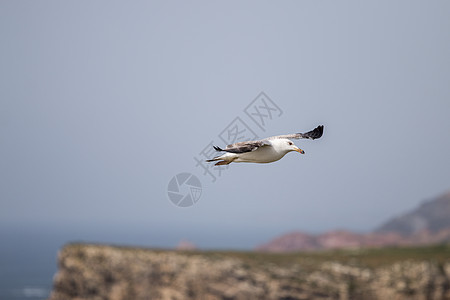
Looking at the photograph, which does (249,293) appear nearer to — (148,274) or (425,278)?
(148,274)

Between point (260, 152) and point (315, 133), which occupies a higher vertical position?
point (315, 133)

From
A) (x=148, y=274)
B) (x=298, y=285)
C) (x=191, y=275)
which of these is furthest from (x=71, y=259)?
(x=298, y=285)

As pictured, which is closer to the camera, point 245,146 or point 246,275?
point 245,146

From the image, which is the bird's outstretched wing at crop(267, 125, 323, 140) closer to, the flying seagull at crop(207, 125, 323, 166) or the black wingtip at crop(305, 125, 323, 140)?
the black wingtip at crop(305, 125, 323, 140)

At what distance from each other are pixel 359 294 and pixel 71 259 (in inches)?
1611

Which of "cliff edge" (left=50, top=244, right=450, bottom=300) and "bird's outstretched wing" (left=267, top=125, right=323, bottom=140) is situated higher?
"bird's outstretched wing" (left=267, top=125, right=323, bottom=140)

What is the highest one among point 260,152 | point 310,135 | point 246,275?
point 310,135

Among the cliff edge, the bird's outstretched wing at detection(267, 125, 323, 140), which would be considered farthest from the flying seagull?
the cliff edge

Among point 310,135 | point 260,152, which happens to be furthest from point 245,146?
point 310,135

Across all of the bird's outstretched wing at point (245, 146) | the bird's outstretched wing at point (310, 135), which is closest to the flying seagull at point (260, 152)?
the bird's outstretched wing at point (245, 146)

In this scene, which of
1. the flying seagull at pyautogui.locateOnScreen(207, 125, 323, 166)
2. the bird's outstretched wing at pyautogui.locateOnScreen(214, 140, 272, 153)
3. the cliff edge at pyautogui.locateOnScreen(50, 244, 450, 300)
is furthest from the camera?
the cliff edge at pyautogui.locateOnScreen(50, 244, 450, 300)

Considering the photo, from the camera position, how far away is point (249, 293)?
81.2m

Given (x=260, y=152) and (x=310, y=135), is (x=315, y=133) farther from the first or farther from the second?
(x=260, y=152)

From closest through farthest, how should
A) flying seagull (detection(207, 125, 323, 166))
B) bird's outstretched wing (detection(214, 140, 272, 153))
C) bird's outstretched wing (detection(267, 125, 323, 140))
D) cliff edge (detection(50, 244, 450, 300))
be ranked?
bird's outstretched wing (detection(214, 140, 272, 153)), flying seagull (detection(207, 125, 323, 166)), bird's outstretched wing (detection(267, 125, 323, 140)), cliff edge (detection(50, 244, 450, 300))
